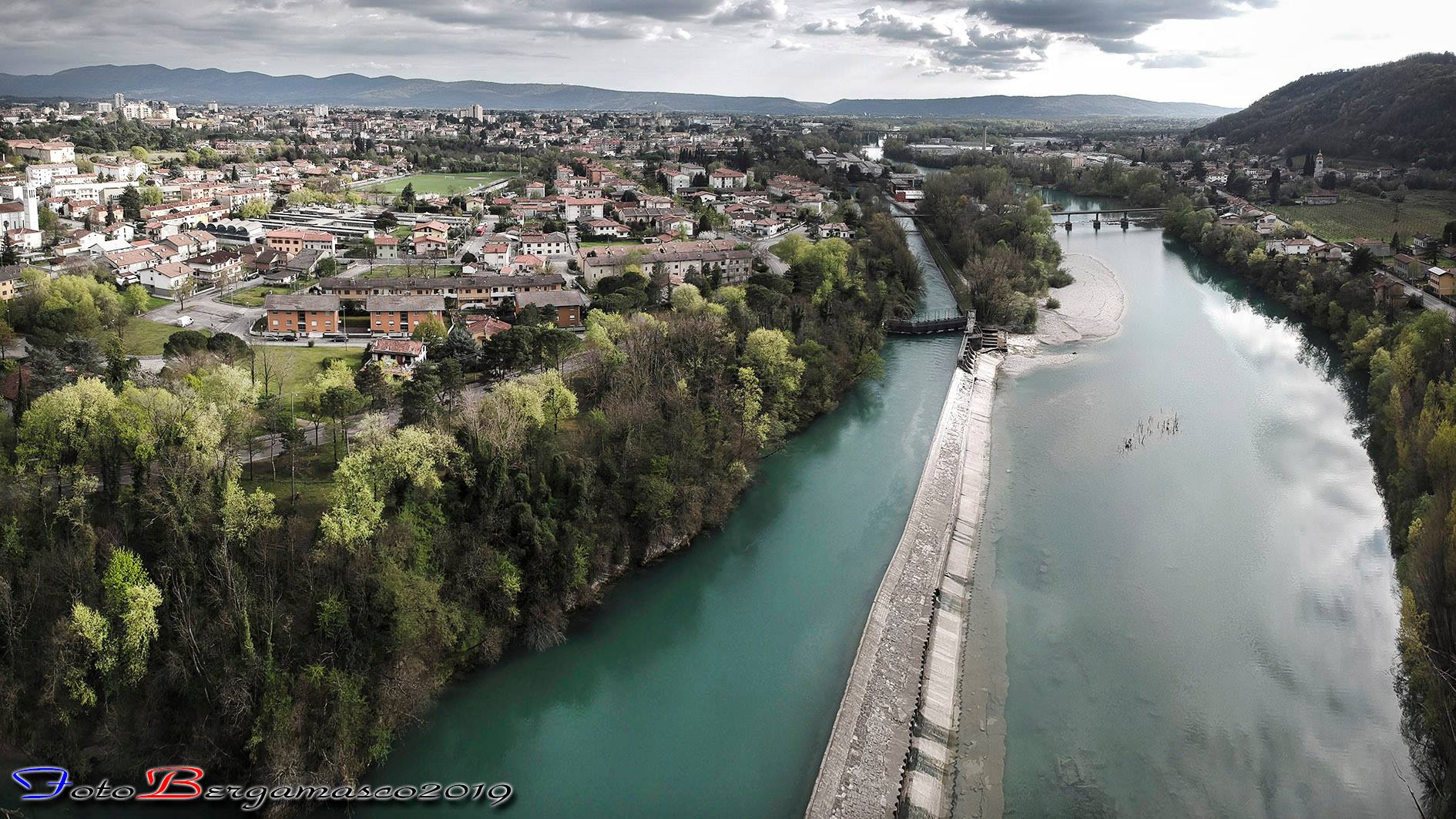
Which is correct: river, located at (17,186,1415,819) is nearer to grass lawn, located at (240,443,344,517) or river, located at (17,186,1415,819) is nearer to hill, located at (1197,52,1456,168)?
grass lawn, located at (240,443,344,517)

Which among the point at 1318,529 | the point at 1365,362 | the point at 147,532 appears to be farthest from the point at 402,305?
the point at 1365,362

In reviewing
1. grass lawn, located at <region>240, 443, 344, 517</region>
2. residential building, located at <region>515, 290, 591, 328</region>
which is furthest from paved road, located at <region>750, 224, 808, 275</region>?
grass lawn, located at <region>240, 443, 344, 517</region>

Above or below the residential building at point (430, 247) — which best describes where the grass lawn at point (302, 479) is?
below

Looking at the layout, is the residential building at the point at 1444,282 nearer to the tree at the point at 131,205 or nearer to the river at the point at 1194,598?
the river at the point at 1194,598

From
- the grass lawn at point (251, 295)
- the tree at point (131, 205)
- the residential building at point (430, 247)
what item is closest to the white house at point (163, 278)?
the grass lawn at point (251, 295)

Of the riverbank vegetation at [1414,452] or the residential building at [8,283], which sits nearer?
the riverbank vegetation at [1414,452]

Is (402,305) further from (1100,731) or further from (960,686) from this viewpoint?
Result: (1100,731)

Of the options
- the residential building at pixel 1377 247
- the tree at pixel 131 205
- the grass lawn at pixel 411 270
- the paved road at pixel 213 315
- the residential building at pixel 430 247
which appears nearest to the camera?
the paved road at pixel 213 315
